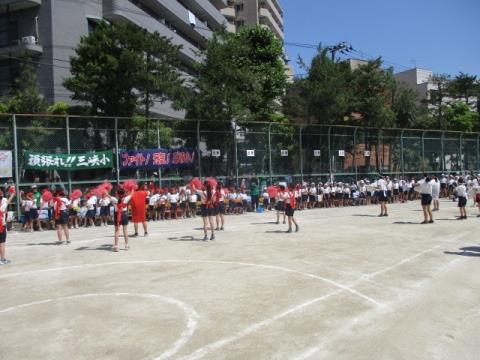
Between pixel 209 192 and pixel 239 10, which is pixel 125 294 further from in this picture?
pixel 239 10

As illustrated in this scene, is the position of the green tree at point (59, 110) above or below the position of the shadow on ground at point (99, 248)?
above

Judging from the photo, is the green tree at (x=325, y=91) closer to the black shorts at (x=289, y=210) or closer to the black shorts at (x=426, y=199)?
the black shorts at (x=426, y=199)

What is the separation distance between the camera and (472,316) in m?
7.30

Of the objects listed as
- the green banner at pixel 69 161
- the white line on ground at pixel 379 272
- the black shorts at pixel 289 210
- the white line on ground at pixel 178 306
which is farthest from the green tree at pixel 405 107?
the white line on ground at pixel 178 306

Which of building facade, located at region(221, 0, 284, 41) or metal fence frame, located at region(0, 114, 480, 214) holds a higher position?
building facade, located at region(221, 0, 284, 41)

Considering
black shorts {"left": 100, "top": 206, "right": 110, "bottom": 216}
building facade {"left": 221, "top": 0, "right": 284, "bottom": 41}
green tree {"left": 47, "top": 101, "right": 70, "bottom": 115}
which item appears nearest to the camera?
black shorts {"left": 100, "top": 206, "right": 110, "bottom": 216}

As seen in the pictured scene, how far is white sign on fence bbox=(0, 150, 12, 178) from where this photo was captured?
19.4 meters

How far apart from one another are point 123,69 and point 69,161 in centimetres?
567

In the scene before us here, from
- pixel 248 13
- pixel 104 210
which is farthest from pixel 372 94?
pixel 248 13

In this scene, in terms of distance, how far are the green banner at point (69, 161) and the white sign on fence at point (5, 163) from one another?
62 centimetres

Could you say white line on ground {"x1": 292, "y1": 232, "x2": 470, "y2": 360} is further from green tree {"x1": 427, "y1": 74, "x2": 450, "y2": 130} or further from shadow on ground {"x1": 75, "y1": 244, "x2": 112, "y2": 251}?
green tree {"x1": 427, "y1": 74, "x2": 450, "y2": 130}

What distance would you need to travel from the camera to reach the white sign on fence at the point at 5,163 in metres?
19.4

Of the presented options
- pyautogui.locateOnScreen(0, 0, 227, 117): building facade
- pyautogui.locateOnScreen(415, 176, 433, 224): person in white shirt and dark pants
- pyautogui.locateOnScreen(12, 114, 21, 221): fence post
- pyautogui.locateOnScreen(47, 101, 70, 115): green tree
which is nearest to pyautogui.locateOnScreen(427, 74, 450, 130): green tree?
pyautogui.locateOnScreen(0, 0, 227, 117): building facade

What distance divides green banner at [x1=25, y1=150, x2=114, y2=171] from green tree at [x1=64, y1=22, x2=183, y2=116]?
405 cm
